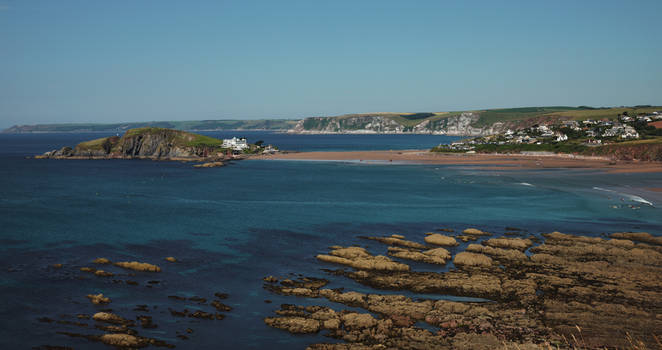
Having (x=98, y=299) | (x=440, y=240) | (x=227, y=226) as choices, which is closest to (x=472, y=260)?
(x=440, y=240)

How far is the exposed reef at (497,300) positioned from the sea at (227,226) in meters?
2.34

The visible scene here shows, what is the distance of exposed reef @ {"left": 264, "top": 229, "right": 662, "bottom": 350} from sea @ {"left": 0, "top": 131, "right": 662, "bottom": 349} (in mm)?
2337

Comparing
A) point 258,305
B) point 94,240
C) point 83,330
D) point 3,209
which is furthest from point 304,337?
point 3,209

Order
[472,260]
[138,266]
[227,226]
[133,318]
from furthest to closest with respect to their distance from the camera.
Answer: [227,226], [472,260], [138,266], [133,318]

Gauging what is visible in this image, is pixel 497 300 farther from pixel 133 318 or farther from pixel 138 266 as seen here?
pixel 138 266

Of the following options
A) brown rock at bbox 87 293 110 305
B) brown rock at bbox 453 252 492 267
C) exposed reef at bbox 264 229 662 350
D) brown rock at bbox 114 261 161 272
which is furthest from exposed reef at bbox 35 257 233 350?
brown rock at bbox 453 252 492 267

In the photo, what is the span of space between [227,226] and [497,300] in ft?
142

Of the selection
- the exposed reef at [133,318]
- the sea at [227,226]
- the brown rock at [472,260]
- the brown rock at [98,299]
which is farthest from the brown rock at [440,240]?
the brown rock at [98,299]

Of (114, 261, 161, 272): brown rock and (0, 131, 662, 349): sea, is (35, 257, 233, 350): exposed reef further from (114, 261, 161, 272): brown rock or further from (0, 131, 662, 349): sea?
(114, 261, 161, 272): brown rock

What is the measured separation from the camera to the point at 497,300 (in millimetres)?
39250

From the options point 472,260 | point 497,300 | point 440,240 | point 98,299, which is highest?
point 98,299

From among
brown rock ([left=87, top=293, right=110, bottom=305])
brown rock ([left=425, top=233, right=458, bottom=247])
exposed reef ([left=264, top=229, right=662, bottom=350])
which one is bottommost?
exposed reef ([left=264, top=229, right=662, bottom=350])

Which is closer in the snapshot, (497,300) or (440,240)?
(497,300)

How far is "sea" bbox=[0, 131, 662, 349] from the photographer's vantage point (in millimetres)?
36562
